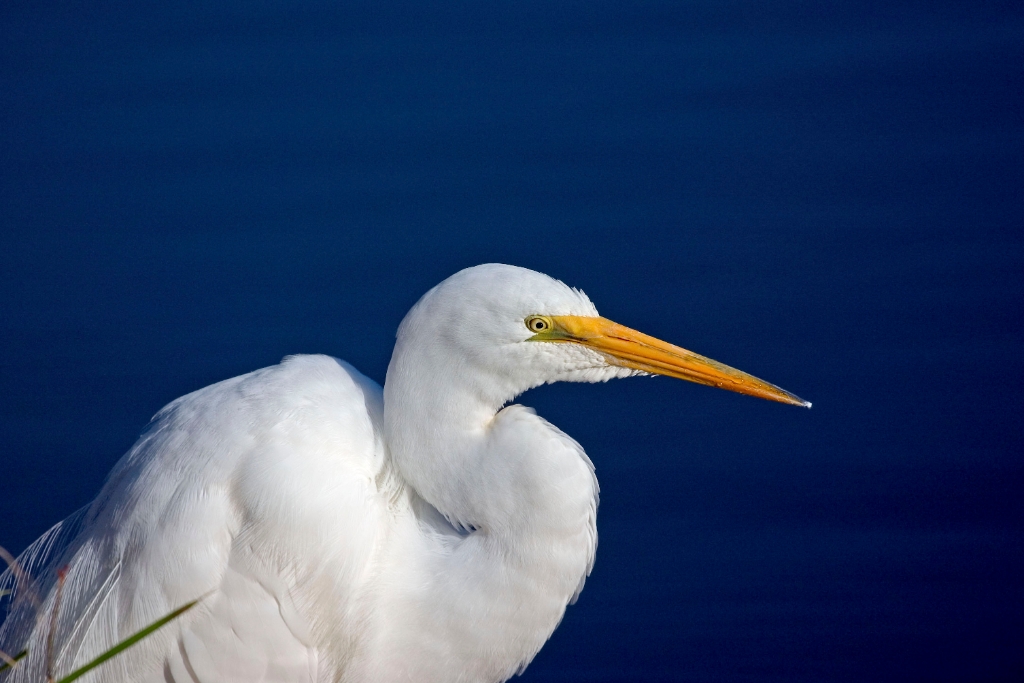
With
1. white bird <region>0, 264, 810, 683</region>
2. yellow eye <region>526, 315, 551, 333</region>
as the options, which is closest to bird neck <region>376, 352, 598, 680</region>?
white bird <region>0, 264, 810, 683</region>

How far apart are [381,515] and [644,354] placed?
0.55 meters

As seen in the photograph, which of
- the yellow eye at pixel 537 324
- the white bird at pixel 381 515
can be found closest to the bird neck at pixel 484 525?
the white bird at pixel 381 515

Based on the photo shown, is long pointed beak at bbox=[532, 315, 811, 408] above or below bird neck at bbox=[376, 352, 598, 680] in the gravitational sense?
above

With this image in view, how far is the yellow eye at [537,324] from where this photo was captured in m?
1.51

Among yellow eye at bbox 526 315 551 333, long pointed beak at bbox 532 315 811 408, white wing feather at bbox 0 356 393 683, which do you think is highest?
yellow eye at bbox 526 315 551 333

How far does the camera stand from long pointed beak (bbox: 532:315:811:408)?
1.52m

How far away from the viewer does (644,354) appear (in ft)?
5.13

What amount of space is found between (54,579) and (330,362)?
70 centimetres

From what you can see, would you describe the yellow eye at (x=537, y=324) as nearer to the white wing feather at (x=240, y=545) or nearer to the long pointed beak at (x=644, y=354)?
the long pointed beak at (x=644, y=354)

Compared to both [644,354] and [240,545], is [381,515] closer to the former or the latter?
[240,545]

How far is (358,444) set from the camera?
1678 mm

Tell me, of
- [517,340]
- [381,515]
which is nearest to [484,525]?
[381,515]

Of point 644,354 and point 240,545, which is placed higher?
point 644,354

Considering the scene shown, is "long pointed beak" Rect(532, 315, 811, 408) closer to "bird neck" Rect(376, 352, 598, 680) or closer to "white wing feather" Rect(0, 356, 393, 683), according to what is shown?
"bird neck" Rect(376, 352, 598, 680)
